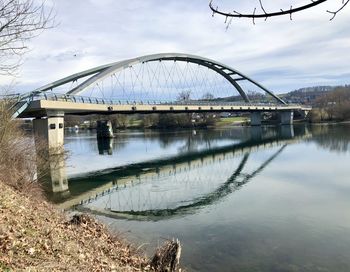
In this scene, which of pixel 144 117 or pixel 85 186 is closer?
pixel 85 186

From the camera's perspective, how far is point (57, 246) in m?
7.98

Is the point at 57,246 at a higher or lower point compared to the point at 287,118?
higher

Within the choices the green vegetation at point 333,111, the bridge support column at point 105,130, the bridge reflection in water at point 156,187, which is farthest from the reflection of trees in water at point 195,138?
the green vegetation at point 333,111

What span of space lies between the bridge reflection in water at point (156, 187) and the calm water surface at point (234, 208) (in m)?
0.05

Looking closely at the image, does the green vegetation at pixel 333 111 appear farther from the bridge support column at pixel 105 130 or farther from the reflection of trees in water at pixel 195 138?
the bridge support column at pixel 105 130

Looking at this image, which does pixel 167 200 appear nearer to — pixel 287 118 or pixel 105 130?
pixel 105 130

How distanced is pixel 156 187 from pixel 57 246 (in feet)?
56.9

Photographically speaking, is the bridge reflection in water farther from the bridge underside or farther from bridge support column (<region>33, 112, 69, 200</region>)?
the bridge underside

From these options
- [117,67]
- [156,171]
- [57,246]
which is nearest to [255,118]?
[117,67]

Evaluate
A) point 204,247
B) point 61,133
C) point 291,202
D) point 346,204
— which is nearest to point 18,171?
point 204,247

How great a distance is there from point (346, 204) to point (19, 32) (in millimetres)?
15253

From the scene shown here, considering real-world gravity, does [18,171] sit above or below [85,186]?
above

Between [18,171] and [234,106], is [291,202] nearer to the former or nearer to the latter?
[18,171]

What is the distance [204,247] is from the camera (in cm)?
1230
